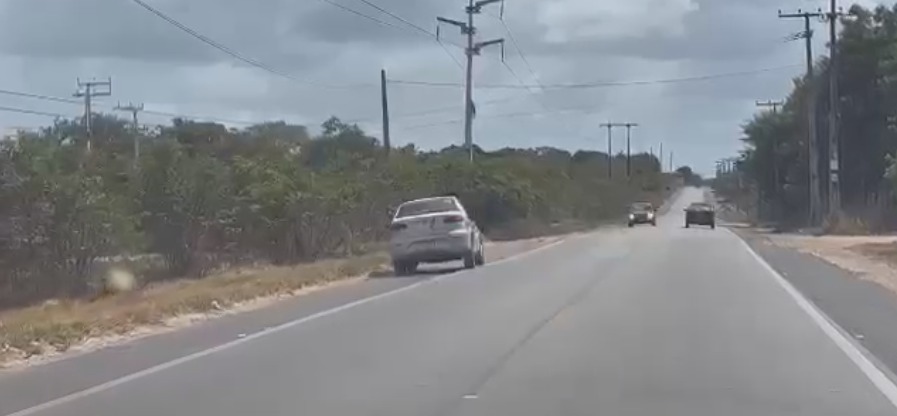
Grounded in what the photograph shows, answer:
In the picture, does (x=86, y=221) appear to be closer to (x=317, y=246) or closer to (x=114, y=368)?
(x=317, y=246)

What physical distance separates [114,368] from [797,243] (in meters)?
48.7

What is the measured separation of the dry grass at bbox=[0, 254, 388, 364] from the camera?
19.3 meters

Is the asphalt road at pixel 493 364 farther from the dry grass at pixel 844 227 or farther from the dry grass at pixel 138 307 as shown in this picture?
the dry grass at pixel 844 227

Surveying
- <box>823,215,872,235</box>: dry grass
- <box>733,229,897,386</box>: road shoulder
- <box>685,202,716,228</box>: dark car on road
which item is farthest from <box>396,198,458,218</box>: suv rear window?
<box>685,202,716,228</box>: dark car on road

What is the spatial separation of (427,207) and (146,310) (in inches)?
607

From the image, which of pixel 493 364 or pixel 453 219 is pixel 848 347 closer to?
pixel 493 364

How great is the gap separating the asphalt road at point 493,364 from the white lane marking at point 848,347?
30mm

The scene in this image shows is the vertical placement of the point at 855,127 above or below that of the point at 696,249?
above

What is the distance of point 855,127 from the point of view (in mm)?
89875

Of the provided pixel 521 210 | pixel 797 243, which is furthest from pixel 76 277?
pixel 521 210

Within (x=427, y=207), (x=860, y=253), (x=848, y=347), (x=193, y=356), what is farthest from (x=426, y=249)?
(x=860, y=253)

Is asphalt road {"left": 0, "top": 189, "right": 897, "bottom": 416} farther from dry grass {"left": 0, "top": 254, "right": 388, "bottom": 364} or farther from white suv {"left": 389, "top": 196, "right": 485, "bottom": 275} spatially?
white suv {"left": 389, "top": 196, "right": 485, "bottom": 275}

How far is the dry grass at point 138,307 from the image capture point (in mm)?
19328

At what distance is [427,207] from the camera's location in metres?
38.2
